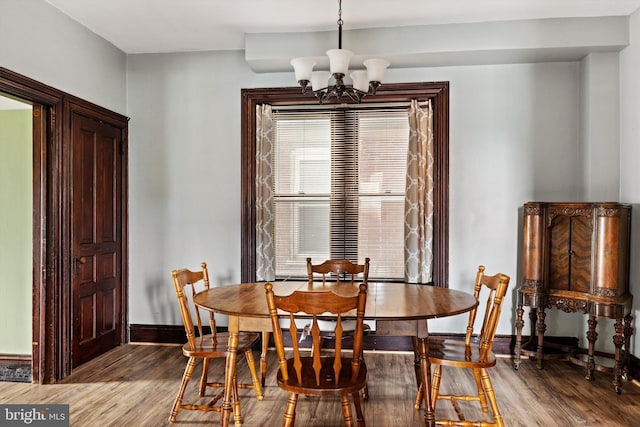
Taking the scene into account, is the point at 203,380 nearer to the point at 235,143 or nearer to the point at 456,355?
the point at 456,355

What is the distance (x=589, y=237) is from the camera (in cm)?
344

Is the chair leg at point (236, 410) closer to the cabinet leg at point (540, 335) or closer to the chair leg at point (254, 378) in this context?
the chair leg at point (254, 378)

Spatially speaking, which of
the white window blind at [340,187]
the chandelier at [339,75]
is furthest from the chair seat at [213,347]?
the chandelier at [339,75]

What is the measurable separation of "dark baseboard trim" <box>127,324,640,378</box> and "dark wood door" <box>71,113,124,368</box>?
8.3 inches

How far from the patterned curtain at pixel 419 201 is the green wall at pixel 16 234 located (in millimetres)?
3094

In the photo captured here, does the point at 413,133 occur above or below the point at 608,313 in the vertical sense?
above

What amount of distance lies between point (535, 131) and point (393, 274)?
1.77 meters

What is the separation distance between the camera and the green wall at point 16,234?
11.7ft

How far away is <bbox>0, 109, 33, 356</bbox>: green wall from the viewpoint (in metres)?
3.58

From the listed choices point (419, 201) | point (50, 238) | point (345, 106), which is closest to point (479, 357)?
point (419, 201)

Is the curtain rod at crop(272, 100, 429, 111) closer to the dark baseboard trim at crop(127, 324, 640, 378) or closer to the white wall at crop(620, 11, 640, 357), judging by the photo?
the white wall at crop(620, 11, 640, 357)

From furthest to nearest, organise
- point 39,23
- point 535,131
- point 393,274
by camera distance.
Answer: point 393,274 < point 535,131 < point 39,23

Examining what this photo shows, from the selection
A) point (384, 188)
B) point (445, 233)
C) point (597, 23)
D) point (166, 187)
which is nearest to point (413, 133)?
point (384, 188)

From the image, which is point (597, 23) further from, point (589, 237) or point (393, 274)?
point (393, 274)
